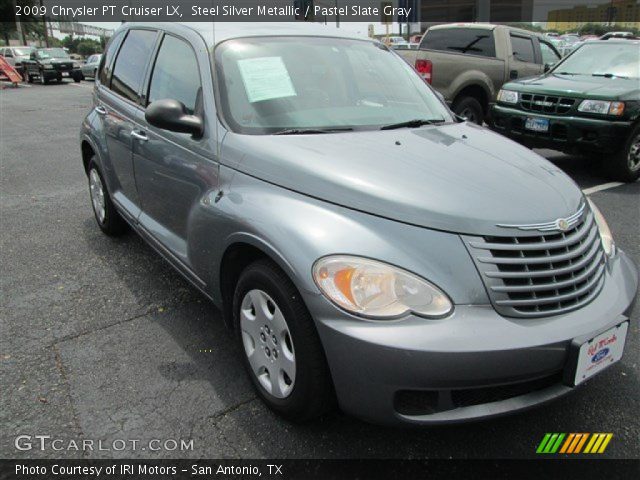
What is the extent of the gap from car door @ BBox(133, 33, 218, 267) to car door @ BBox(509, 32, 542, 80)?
7144 millimetres

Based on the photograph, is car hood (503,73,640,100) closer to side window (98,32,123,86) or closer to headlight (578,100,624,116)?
headlight (578,100,624,116)

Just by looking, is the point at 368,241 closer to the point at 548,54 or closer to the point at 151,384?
the point at 151,384

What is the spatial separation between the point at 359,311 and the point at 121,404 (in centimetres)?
137

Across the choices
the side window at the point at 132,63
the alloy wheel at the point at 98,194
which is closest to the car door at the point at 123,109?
the side window at the point at 132,63

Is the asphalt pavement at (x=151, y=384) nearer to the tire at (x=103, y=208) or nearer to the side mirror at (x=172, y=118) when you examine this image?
the tire at (x=103, y=208)

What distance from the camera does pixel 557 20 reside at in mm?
34000

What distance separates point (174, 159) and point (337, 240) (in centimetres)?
141

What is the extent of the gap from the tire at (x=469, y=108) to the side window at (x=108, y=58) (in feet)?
18.6

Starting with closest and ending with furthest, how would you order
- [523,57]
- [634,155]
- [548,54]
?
[634,155]
[523,57]
[548,54]

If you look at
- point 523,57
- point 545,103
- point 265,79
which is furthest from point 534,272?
point 523,57

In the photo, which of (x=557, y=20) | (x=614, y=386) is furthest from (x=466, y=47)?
(x=557, y=20)

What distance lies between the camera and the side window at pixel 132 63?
371 cm

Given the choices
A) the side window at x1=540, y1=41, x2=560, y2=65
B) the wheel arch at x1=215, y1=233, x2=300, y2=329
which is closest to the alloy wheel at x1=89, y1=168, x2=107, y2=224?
the wheel arch at x1=215, y1=233, x2=300, y2=329

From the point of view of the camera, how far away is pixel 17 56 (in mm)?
30484
